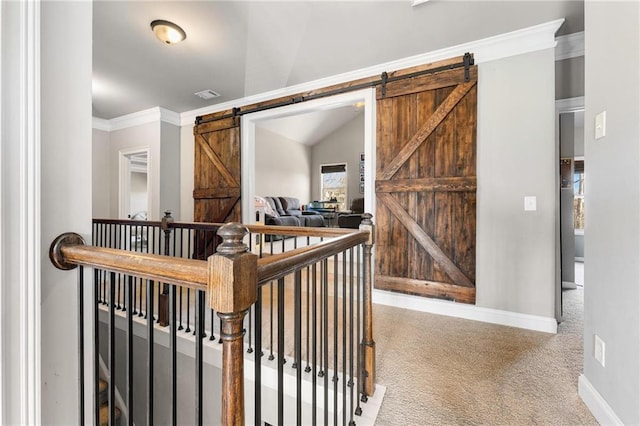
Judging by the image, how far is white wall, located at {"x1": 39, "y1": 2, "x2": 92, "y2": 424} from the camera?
0.79 meters

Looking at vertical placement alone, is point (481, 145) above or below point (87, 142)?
above

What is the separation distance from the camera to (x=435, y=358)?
77.7 inches

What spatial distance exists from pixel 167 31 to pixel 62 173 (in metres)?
2.40

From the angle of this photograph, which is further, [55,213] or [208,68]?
[208,68]

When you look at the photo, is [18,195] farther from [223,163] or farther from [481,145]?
[223,163]

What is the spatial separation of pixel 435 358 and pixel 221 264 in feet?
6.38

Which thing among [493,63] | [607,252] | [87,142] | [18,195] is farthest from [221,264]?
[493,63]

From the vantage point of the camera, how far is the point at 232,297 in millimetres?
551

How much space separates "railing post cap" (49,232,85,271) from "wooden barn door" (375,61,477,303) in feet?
8.68

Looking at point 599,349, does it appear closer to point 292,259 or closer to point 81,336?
point 292,259

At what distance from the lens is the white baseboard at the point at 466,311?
2.44 m

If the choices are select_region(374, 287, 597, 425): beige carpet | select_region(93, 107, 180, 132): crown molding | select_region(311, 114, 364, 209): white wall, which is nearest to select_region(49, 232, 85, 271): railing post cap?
select_region(374, 287, 597, 425): beige carpet

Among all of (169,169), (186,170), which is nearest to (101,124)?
(169,169)

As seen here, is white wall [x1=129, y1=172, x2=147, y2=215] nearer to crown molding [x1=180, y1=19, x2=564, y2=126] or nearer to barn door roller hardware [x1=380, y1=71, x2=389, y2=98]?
crown molding [x1=180, y1=19, x2=564, y2=126]
